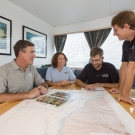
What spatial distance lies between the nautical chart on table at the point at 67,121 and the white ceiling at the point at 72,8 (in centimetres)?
249

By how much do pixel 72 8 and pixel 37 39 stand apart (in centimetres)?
129

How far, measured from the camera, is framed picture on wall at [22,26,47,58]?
3.11 m

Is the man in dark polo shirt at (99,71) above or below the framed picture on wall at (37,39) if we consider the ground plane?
below

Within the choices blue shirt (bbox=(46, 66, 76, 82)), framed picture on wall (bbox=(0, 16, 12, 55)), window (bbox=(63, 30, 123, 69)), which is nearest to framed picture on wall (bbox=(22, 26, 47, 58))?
framed picture on wall (bbox=(0, 16, 12, 55))

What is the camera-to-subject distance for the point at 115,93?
130 cm

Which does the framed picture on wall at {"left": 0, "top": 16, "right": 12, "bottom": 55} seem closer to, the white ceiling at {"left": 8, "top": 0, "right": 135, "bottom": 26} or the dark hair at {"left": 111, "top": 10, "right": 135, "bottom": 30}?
the white ceiling at {"left": 8, "top": 0, "right": 135, "bottom": 26}

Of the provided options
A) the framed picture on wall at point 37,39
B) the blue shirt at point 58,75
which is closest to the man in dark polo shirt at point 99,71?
the blue shirt at point 58,75

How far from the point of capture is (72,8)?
2.98 meters

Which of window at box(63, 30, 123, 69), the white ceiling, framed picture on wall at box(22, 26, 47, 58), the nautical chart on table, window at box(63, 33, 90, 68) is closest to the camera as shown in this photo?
the nautical chart on table

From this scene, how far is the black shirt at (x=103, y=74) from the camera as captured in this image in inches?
72.4

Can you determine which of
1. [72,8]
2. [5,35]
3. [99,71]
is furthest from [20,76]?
[72,8]

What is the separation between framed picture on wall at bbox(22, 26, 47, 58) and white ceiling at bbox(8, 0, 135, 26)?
474 millimetres

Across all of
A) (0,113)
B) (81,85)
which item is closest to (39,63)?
(81,85)

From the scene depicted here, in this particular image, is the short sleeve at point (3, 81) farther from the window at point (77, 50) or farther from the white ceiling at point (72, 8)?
the window at point (77, 50)
